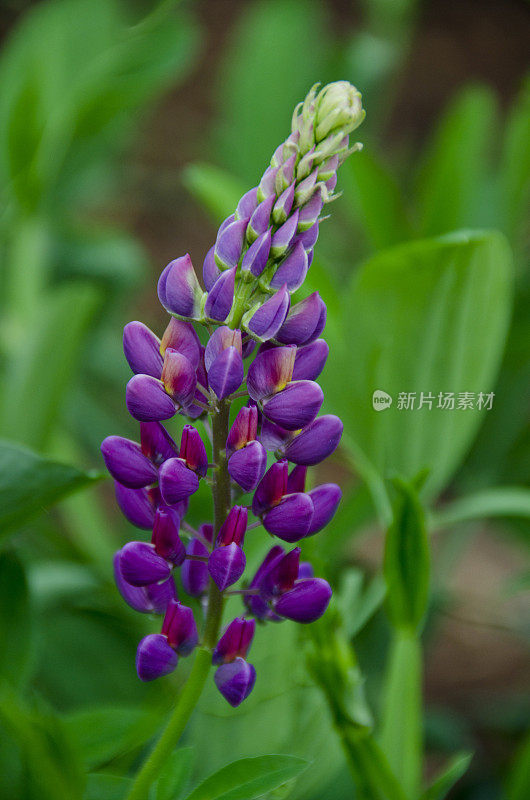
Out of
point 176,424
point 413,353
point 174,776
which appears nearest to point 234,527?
point 174,776

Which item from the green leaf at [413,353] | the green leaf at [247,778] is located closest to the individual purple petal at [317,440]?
the green leaf at [247,778]

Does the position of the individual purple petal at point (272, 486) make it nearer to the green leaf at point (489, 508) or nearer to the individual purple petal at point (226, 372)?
the individual purple petal at point (226, 372)

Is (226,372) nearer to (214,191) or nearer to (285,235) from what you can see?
(285,235)

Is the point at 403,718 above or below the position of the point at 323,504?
below

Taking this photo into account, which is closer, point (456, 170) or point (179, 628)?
point (179, 628)

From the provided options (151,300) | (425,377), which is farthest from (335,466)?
(425,377)

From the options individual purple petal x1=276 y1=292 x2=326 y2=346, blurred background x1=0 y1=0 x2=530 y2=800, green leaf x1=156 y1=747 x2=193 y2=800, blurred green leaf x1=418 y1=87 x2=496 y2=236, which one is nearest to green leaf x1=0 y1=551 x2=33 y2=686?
blurred background x1=0 y1=0 x2=530 y2=800
